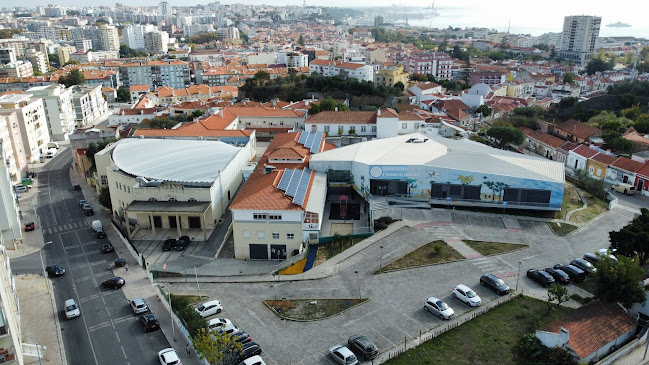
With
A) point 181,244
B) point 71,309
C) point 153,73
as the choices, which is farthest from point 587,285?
point 153,73

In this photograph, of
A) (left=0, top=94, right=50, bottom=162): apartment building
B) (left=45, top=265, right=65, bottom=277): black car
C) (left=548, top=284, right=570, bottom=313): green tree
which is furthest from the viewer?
(left=0, top=94, right=50, bottom=162): apartment building

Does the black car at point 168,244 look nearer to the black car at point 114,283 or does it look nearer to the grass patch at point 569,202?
the black car at point 114,283

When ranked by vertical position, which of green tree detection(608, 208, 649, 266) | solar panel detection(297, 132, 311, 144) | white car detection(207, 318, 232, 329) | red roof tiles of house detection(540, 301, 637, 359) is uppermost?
solar panel detection(297, 132, 311, 144)

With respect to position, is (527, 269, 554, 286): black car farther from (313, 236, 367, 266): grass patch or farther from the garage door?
the garage door

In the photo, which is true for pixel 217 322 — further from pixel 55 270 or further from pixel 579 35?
pixel 579 35

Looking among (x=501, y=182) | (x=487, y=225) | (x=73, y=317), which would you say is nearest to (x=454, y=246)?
(x=487, y=225)

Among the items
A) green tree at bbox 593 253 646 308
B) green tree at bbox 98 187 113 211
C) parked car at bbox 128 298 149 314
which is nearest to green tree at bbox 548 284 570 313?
green tree at bbox 593 253 646 308

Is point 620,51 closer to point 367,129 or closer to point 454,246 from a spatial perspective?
point 367,129
